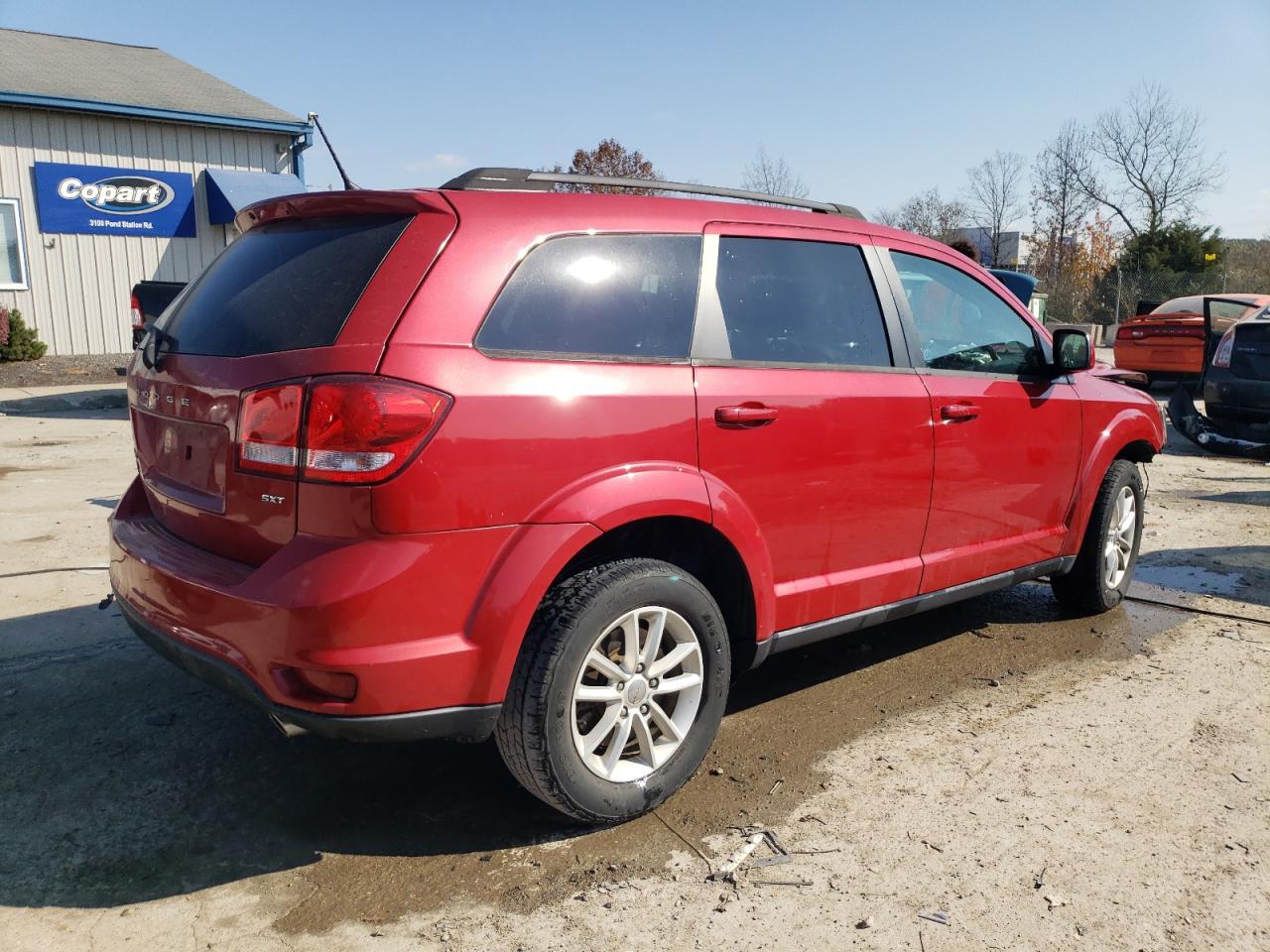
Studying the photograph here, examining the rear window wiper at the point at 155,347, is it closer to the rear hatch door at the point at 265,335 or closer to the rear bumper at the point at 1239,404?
the rear hatch door at the point at 265,335

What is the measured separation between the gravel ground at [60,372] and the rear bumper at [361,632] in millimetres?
14178

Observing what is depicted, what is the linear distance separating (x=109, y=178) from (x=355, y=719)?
18.0 metres

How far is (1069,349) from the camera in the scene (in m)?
4.61

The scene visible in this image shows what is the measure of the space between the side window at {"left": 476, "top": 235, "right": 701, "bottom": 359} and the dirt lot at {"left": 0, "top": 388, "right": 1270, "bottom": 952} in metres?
1.44

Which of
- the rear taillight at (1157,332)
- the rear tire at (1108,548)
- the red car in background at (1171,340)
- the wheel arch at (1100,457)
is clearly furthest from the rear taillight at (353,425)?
the rear taillight at (1157,332)

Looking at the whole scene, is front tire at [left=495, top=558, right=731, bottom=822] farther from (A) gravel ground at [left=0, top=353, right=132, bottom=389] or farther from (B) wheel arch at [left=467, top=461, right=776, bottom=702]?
(A) gravel ground at [left=0, top=353, right=132, bottom=389]

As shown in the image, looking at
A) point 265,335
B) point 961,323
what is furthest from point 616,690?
point 961,323


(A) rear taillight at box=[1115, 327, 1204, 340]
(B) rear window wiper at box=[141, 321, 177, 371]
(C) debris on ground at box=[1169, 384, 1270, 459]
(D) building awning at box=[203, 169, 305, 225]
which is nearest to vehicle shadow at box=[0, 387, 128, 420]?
(D) building awning at box=[203, 169, 305, 225]

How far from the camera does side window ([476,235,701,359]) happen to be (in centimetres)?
288

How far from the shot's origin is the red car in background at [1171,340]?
1550cm

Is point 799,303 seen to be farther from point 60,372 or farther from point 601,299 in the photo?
point 60,372

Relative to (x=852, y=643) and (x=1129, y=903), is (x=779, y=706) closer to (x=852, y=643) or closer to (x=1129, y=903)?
(x=852, y=643)

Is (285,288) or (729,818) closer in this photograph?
(285,288)

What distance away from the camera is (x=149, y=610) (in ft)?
9.96
